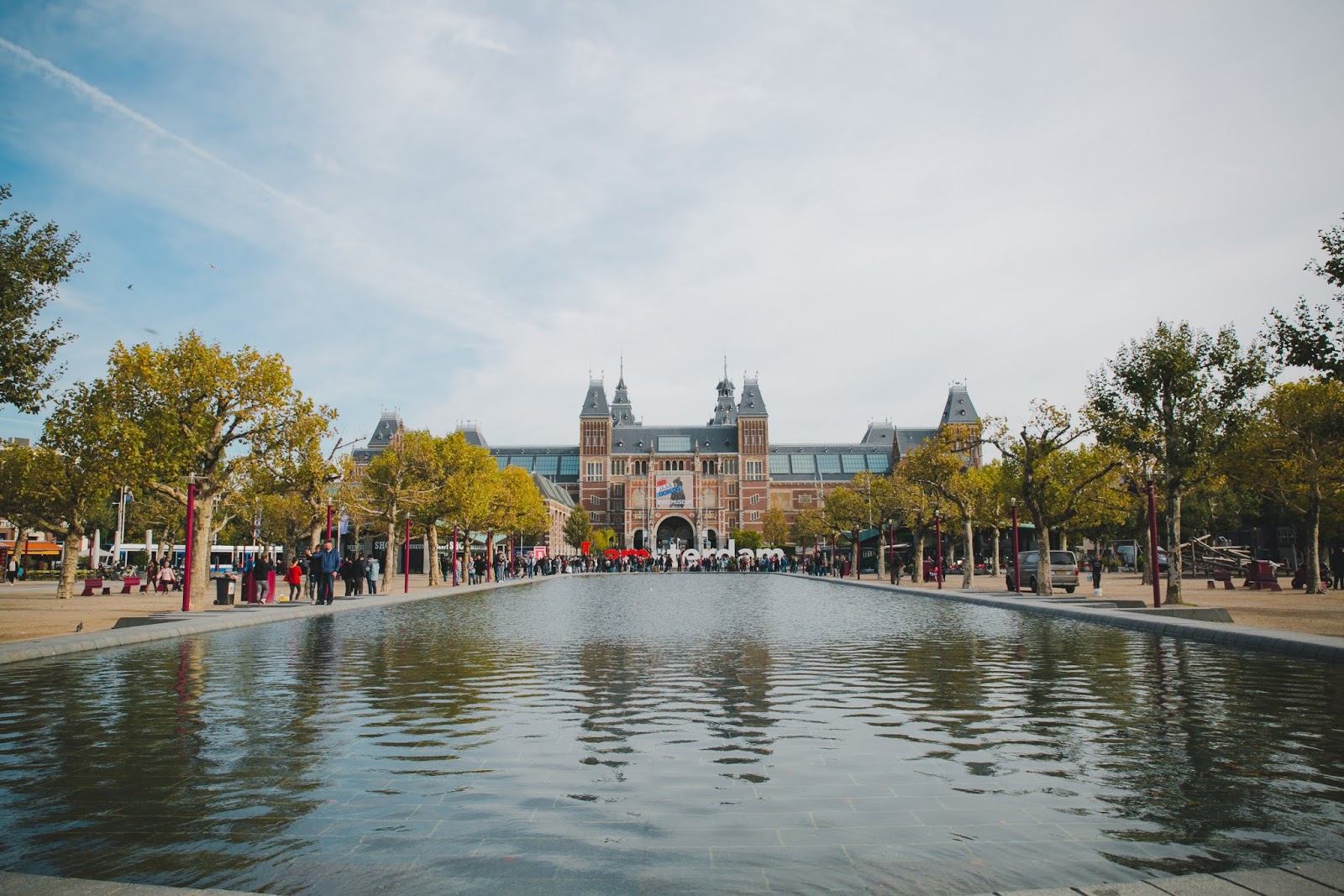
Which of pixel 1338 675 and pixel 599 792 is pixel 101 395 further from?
pixel 1338 675

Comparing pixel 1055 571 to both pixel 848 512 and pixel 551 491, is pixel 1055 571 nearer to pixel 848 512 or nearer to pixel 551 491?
pixel 848 512

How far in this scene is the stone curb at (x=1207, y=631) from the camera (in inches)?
560

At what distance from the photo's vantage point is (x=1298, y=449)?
35406 millimetres

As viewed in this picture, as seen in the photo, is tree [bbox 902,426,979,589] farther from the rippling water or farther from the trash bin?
the rippling water

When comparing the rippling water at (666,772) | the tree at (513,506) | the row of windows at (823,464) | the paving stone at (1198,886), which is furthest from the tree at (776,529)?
the paving stone at (1198,886)

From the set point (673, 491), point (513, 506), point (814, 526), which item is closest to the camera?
point (513, 506)

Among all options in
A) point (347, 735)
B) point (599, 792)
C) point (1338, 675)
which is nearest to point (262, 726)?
point (347, 735)

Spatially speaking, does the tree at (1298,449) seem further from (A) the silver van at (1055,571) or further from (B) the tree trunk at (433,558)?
(B) the tree trunk at (433,558)

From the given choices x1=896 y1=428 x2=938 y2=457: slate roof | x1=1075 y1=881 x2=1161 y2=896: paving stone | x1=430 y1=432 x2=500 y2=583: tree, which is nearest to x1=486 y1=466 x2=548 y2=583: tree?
x1=430 y1=432 x2=500 y2=583: tree

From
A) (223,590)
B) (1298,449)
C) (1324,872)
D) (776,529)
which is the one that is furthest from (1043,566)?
(776,529)

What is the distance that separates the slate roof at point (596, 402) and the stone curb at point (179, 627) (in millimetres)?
116962

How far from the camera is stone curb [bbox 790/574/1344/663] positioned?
1423 cm

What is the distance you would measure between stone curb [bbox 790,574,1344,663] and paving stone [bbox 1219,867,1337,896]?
36.0ft

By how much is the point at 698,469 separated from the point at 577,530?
2710 cm
